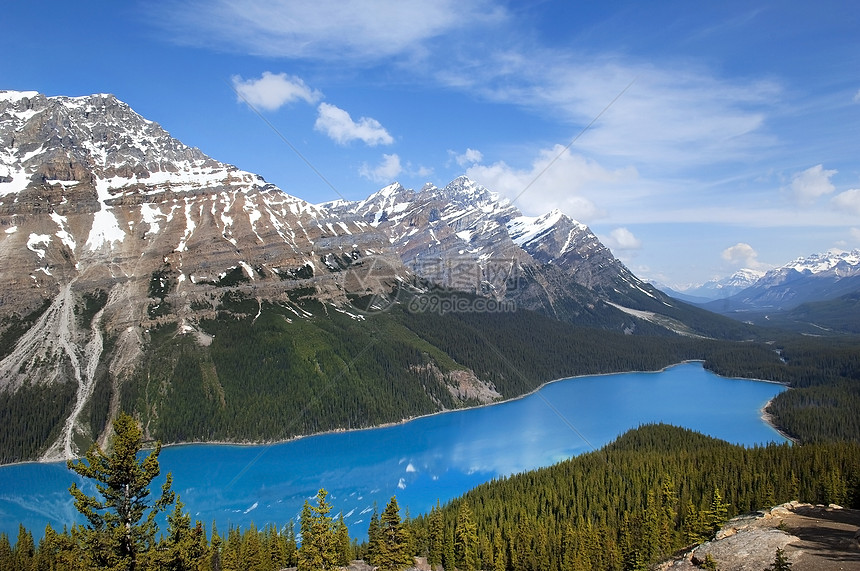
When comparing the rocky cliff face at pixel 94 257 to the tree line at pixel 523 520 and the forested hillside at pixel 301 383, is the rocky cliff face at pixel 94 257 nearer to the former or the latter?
the forested hillside at pixel 301 383

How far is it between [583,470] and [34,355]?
12677cm

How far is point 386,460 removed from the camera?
11406cm

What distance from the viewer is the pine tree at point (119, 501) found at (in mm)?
20078

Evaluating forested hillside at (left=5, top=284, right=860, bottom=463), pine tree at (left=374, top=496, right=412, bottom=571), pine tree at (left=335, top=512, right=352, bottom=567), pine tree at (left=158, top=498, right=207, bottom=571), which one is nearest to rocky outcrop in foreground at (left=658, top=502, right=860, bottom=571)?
pine tree at (left=374, top=496, right=412, bottom=571)

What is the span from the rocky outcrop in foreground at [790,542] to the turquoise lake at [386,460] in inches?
1997

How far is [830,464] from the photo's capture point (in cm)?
6494

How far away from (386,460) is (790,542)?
3457 inches

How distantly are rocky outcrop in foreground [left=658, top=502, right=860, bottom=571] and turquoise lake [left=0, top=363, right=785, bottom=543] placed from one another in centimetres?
5073

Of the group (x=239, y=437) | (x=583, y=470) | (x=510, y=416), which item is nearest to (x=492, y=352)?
(x=510, y=416)

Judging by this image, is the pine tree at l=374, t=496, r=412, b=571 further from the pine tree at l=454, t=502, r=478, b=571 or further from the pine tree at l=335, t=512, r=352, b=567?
the pine tree at l=454, t=502, r=478, b=571

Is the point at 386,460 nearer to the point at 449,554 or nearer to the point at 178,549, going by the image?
the point at 449,554

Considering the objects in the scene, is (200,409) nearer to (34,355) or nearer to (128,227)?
(34,355)

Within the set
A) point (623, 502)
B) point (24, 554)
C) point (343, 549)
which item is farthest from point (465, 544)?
point (24, 554)

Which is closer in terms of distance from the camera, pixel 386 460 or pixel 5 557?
pixel 5 557
